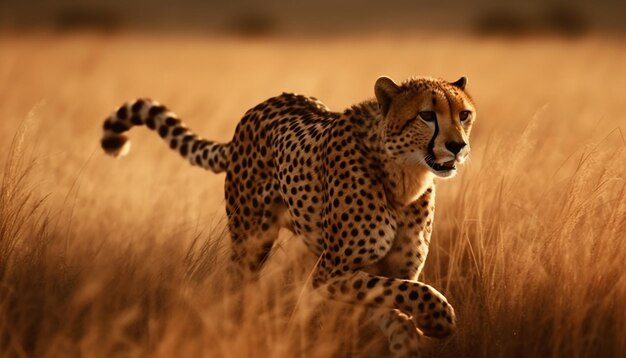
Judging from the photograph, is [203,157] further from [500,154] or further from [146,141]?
[146,141]

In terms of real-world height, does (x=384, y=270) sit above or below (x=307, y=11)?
below

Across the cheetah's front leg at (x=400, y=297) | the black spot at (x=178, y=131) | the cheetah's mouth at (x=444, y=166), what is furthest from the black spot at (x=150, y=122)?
the cheetah's mouth at (x=444, y=166)

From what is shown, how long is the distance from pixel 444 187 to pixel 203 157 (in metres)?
1.84

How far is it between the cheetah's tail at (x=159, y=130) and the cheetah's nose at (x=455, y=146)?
1.57 meters

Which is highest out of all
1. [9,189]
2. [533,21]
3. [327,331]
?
[533,21]

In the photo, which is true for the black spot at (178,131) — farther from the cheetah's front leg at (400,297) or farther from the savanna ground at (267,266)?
the cheetah's front leg at (400,297)

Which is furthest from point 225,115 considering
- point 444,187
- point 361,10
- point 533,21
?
point 361,10

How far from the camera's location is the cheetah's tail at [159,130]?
4.99 metres

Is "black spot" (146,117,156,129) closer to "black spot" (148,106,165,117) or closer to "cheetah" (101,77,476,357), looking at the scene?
"black spot" (148,106,165,117)

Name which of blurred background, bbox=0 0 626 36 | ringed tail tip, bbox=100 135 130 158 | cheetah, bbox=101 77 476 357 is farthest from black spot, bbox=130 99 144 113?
blurred background, bbox=0 0 626 36

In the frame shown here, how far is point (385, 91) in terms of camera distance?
13.0 ft

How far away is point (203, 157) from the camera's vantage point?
496cm

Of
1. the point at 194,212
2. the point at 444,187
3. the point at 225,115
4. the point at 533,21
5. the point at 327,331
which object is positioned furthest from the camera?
the point at 533,21

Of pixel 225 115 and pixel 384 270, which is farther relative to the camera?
pixel 225 115
